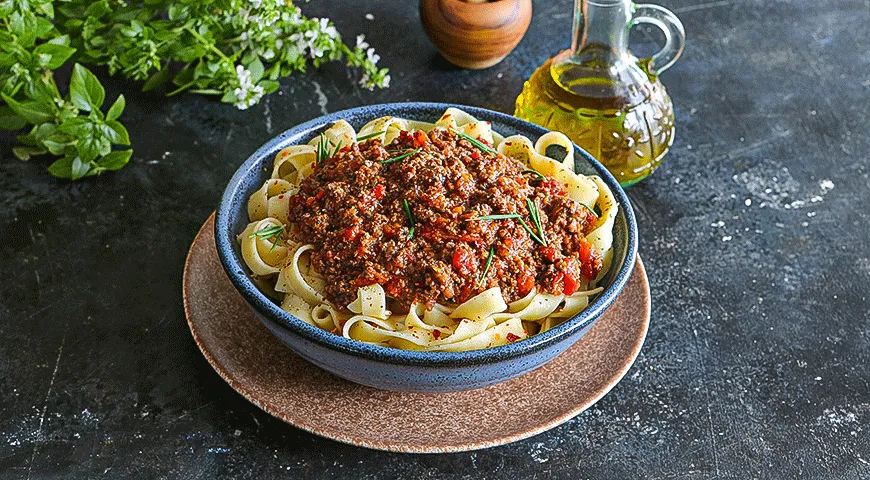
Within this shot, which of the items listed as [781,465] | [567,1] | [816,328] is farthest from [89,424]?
[567,1]

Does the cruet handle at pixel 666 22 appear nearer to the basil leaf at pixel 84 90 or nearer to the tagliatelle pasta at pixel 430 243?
the tagliatelle pasta at pixel 430 243

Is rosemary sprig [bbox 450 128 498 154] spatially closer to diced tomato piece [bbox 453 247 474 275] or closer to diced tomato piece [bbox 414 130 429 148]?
diced tomato piece [bbox 414 130 429 148]

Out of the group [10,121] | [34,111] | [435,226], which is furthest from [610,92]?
[10,121]

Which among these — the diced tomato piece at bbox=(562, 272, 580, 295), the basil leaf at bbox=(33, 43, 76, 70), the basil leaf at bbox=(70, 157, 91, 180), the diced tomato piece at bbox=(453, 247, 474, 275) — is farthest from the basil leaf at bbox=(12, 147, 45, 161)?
the diced tomato piece at bbox=(562, 272, 580, 295)

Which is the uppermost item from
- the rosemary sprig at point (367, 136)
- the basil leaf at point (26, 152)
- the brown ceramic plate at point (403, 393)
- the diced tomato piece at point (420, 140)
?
the diced tomato piece at point (420, 140)

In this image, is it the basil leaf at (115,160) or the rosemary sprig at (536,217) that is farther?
the basil leaf at (115,160)

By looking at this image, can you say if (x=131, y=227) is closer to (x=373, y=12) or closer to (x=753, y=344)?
(x=373, y=12)

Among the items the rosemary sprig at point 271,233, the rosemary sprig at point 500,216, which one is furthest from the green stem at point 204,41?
the rosemary sprig at point 500,216
